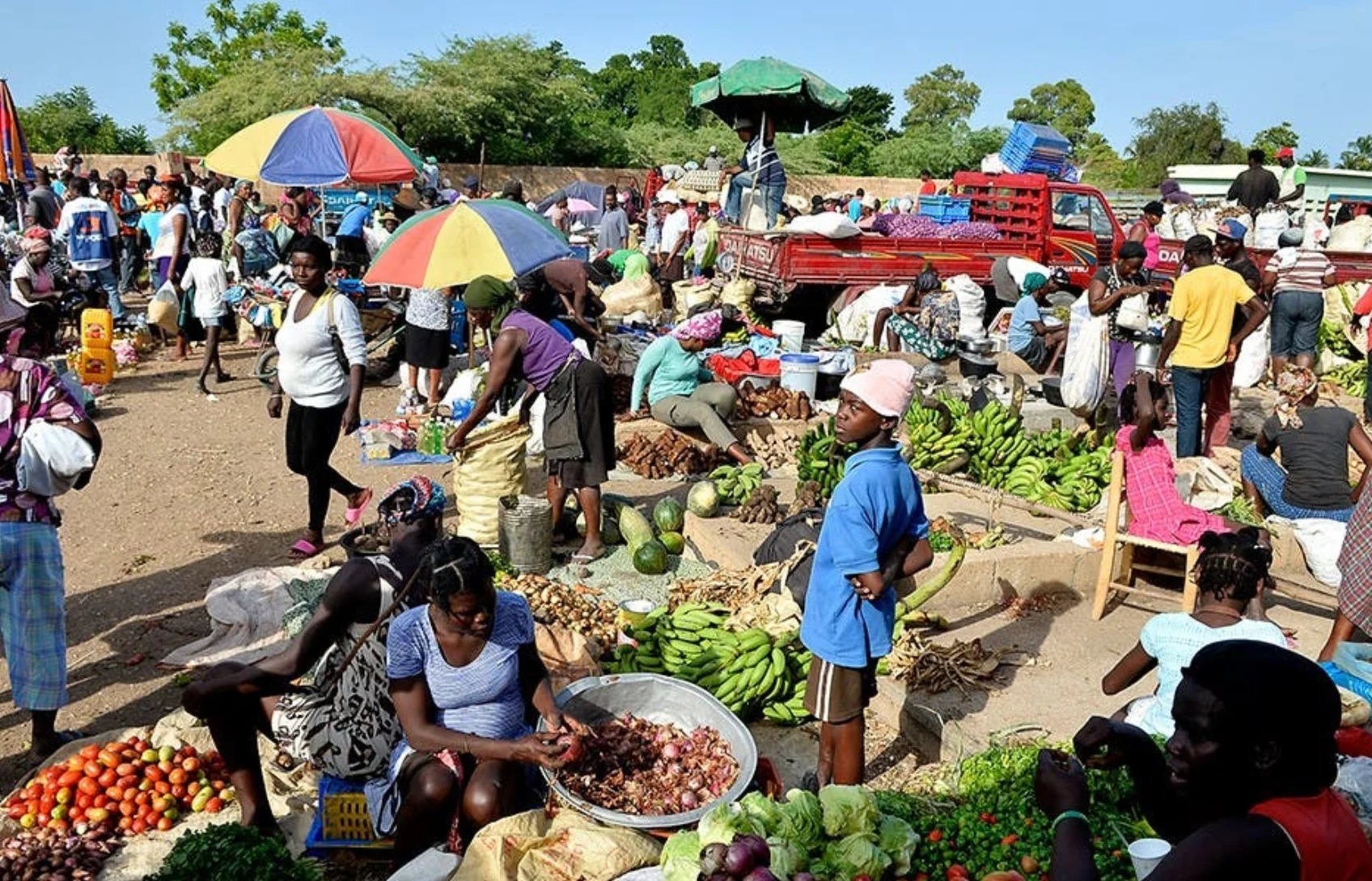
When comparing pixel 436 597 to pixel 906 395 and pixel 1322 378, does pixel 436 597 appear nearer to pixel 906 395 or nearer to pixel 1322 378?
pixel 906 395

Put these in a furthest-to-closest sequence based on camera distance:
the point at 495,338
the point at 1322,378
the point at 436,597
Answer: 1. the point at 1322,378
2. the point at 495,338
3. the point at 436,597

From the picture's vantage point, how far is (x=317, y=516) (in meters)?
6.50

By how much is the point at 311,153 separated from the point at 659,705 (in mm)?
6648

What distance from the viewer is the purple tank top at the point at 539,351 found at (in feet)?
20.9

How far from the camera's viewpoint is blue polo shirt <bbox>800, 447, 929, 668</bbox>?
11.6 ft

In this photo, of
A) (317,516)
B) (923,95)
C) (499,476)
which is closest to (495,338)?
(499,476)

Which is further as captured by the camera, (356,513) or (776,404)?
(776,404)

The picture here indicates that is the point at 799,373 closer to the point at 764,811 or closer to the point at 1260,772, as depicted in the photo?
the point at 764,811

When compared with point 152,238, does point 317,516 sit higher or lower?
lower

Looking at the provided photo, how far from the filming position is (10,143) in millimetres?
14281

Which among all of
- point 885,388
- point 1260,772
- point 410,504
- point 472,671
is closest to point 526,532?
point 410,504

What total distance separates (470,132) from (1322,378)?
24.4 metres

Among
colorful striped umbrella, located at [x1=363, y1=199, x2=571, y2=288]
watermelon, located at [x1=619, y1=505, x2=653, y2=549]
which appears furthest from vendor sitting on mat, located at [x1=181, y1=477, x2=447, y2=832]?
colorful striped umbrella, located at [x1=363, y1=199, x2=571, y2=288]

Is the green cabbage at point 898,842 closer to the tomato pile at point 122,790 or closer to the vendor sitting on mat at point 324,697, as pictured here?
the vendor sitting on mat at point 324,697
